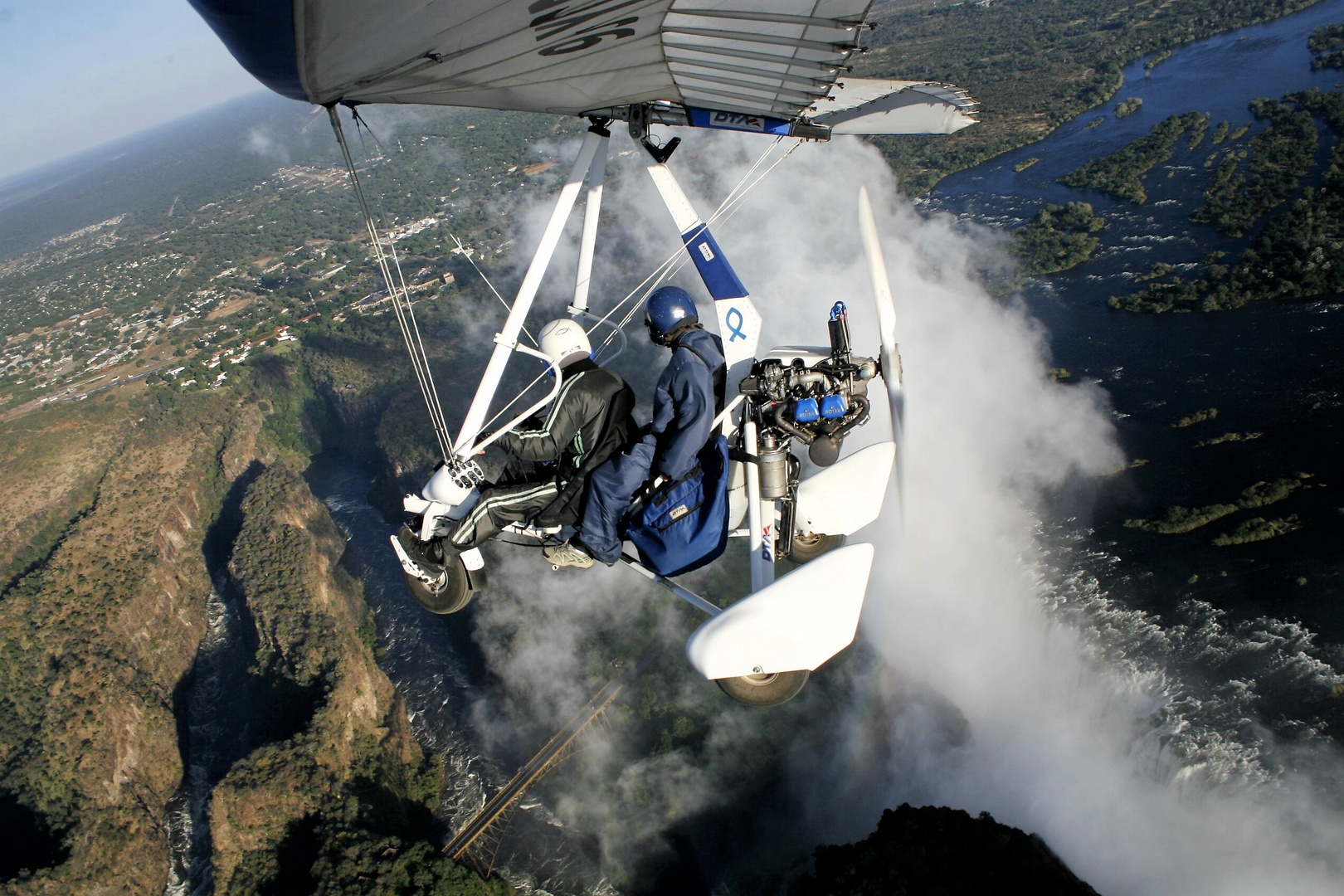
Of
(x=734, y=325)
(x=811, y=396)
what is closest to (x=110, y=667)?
(x=734, y=325)

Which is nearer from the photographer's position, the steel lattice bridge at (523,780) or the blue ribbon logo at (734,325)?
the blue ribbon logo at (734,325)

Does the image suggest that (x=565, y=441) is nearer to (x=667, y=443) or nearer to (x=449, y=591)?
(x=667, y=443)

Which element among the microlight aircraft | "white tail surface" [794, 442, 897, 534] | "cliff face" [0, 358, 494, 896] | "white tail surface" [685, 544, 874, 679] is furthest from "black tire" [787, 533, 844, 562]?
"cliff face" [0, 358, 494, 896]

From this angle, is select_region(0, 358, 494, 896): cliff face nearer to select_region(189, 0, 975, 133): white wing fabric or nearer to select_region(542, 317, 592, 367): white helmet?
select_region(542, 317, 592, 367): white helmet

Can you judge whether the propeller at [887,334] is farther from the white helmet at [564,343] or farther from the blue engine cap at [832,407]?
the white helmet at [564,343]

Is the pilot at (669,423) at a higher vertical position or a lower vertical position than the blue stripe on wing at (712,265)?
lower

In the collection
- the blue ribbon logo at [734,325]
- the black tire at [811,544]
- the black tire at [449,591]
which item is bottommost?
the black tire at [811,544]

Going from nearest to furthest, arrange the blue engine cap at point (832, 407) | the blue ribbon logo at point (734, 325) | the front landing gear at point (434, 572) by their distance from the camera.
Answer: the blue engine cap at point (832, 407) < the blue ribbon logo at point (734, 325) < the front landing gear at point (434, 572)

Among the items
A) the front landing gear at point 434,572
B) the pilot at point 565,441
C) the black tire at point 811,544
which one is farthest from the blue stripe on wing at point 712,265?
the front landing gear at point 434,572
